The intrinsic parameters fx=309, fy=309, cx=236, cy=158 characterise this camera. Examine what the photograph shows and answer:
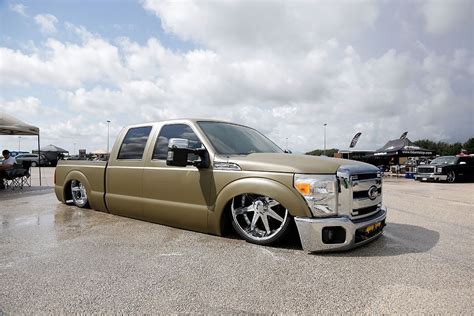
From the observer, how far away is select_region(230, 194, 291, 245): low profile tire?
3494 millimetres

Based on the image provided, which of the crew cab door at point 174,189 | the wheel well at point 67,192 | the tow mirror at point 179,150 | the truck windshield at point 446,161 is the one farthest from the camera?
the truck windshield at point 446,161

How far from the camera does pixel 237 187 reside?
3633mm

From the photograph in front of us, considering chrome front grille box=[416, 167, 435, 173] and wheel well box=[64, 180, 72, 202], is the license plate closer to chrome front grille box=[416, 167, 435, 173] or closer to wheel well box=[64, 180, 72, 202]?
wheel well box=[64, 180, 72, 202]

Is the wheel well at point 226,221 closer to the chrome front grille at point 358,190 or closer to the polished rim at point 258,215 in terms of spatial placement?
the polished rim at point 258,215

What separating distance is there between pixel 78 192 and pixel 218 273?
15.2ft

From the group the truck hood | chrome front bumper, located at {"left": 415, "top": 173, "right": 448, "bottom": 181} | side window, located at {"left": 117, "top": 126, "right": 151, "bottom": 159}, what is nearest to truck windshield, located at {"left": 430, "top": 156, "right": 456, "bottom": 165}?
chrome front bumper, located at {"left": 415, "top": 173, "right": 448, "bottom": 181}

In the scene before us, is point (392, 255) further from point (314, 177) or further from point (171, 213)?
point (171, 213)

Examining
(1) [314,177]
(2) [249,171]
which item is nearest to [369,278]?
(1) [314,177]

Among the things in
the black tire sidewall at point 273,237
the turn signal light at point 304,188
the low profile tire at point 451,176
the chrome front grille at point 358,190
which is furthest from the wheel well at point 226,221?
the low profile tire at point 451,176

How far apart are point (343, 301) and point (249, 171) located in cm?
172

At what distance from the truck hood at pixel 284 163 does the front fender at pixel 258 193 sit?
0.16 m

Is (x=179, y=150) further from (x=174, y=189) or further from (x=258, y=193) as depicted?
(x=258, y=193)

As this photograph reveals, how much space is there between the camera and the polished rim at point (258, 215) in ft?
11.6

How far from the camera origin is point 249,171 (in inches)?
143
